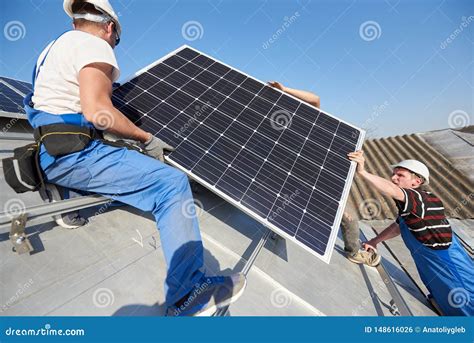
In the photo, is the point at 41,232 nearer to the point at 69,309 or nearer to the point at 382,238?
the point at 69,309

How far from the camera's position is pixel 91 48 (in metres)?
2.59

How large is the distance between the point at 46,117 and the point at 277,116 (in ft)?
11.8

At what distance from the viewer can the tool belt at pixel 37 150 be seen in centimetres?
260

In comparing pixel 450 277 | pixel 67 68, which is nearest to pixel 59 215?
pixel 67 68

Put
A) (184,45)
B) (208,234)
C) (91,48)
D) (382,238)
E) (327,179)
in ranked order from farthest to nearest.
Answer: (184,45)
(382,238)
(327,179)
(208,234)
(91,48)

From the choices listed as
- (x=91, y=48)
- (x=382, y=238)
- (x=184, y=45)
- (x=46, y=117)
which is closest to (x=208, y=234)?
(x=46, y=117)

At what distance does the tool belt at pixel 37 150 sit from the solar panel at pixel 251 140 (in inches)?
45.0

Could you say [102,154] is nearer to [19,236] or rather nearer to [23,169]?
[23,169]

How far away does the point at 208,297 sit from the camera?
2.46 meters

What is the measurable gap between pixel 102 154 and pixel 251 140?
2274 millimetres

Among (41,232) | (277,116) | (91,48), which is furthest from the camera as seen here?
(277,116)

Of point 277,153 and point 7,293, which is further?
point 277,153

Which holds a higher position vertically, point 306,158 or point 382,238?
point 306,158

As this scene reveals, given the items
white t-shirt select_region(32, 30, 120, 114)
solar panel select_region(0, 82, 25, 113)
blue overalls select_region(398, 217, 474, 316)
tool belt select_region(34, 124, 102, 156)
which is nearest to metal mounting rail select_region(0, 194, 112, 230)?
tool belt select_region(34, 124, 102, 156)
